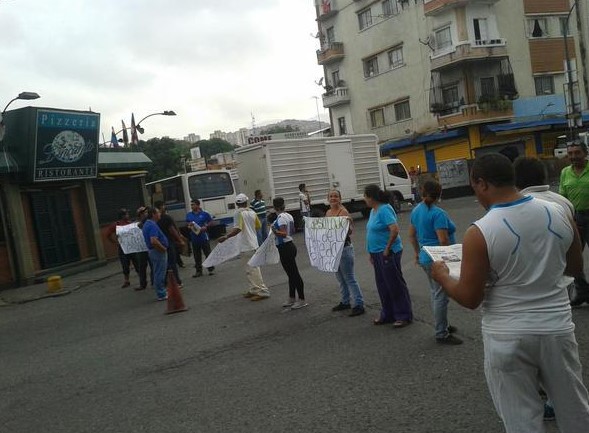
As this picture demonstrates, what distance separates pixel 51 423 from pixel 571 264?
430 cm

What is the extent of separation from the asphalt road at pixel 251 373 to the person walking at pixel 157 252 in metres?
1.16

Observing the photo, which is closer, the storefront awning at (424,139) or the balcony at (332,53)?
the storefront awning at (424,139)

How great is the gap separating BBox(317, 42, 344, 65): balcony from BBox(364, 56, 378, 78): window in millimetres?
2535

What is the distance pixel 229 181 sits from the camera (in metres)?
22.1

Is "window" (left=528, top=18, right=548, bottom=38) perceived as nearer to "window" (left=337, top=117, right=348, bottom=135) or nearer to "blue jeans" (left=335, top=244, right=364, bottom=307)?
"window" (left=337, top=117, right=348, bottom=135)

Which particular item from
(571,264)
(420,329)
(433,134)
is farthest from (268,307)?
(433,134)

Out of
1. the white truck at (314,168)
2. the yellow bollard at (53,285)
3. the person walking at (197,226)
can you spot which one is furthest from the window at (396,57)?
the yellow bollard at (53,285)

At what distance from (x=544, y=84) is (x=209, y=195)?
24139mm

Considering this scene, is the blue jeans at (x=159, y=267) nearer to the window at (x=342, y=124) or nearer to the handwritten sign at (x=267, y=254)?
the handwritten sign at (x=267, y=254)

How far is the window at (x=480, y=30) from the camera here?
1286 inches

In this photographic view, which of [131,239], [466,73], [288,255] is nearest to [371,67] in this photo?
[466,73]

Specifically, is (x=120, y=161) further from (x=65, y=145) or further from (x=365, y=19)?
(x=365, y=19)

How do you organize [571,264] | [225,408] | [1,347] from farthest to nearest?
[1,347]
[225,408]
[571,264]

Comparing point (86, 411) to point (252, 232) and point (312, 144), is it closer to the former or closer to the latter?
point (252, 232)
